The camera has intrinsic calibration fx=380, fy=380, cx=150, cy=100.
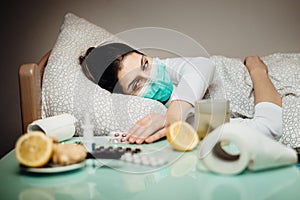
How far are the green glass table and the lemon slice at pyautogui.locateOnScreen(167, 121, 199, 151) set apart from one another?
4 cm

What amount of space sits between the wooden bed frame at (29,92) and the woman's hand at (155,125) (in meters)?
0.28

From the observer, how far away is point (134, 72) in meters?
1.12

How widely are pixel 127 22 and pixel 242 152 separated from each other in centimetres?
112

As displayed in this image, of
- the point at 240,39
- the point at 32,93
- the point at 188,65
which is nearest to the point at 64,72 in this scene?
the point at 32,93

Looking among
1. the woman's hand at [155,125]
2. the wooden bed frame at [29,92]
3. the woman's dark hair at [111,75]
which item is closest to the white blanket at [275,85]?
the woman's hand at [155,125]

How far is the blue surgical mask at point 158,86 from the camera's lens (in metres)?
1.14

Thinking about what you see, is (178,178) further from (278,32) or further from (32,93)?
(278,32)

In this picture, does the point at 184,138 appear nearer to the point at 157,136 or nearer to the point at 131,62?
the point at 157,136

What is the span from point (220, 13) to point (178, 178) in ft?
3.69

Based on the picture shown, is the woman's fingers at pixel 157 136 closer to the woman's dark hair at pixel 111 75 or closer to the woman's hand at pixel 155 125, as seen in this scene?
the woman's hand at pixel 155 125

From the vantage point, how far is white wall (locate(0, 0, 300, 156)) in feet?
5.44

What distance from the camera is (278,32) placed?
172 centimetres

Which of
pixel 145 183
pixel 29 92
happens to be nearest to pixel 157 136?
pixel 145 183

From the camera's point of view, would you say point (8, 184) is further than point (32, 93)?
No
